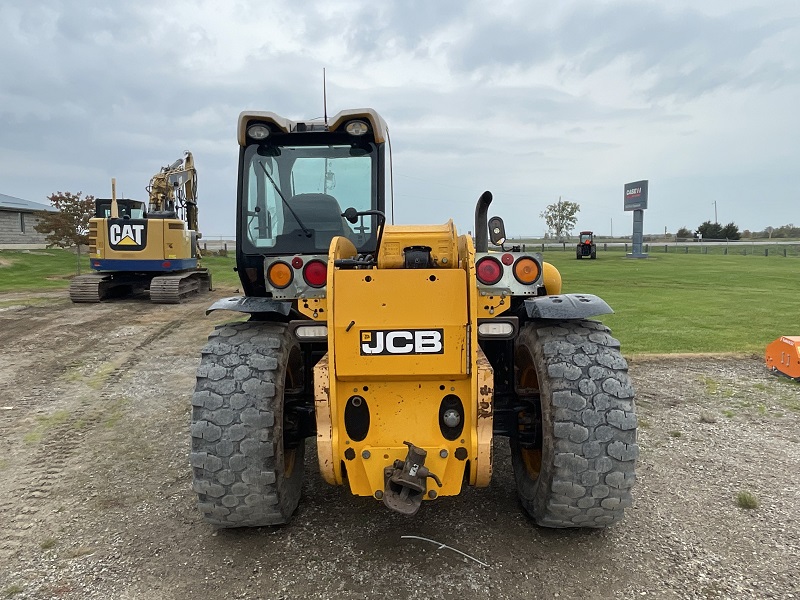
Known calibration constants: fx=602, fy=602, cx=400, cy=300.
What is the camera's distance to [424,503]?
12.7 ft

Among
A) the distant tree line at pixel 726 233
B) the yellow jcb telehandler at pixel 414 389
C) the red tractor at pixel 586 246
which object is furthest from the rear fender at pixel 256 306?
the distant tree line at pixel 726 233

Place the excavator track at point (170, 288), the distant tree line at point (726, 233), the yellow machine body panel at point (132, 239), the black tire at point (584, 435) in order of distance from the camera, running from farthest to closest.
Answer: the distant tree line at point (726, 233)
the yellow machine body panel at point (132, 239)
the excavator track at point (170, 288)
the black tire at point (584, 435)

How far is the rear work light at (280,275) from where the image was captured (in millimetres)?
3451

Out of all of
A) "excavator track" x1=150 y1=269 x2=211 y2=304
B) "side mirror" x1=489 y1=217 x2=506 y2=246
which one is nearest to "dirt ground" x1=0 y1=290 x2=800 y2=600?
"side mirror" x1=489 y1=217 x2=506 y2=246

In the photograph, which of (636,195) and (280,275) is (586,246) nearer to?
(636,195)

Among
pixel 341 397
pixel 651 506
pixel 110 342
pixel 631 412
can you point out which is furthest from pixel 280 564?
pixel 110 342

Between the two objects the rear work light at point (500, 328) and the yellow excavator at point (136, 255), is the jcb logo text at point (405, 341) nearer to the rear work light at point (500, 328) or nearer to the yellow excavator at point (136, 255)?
the rear work light at point (500, 328)

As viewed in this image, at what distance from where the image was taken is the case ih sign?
44781mm

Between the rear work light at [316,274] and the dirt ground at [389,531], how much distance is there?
1466 mm

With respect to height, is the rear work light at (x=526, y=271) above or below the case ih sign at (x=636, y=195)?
below

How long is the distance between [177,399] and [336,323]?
4332 mm

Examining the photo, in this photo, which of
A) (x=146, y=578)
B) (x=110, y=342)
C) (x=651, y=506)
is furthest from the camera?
(x=110, y=342)

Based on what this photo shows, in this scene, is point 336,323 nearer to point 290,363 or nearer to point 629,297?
point 290,363

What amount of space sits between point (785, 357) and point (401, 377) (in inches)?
231
